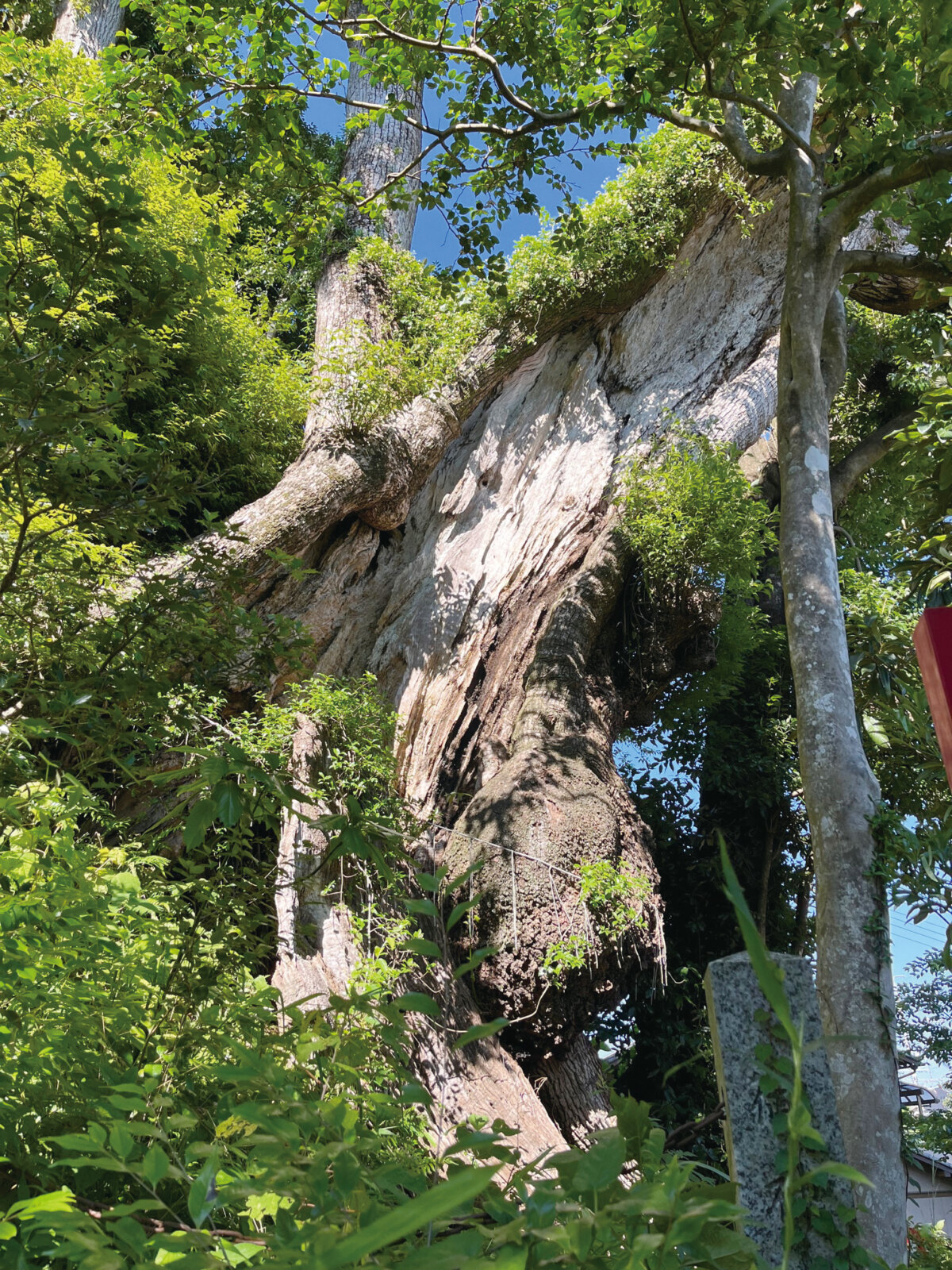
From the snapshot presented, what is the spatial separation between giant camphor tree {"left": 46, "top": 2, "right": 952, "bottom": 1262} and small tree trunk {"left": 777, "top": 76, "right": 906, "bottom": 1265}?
1 centimetres

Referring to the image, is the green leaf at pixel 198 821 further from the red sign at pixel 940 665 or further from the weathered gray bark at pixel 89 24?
the weathered gray bark at pixel 89 24

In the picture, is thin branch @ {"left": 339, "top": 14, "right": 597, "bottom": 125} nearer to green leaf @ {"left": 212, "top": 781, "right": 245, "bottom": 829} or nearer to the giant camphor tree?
the giant camphor tree

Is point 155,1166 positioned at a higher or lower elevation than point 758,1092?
higher

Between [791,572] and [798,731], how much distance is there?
2.87 ft

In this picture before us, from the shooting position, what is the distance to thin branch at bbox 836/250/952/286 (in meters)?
5.33

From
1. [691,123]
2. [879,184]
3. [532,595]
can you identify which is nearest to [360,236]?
[691,123]

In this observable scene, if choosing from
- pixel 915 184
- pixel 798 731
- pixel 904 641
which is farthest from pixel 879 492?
pixel 798 731

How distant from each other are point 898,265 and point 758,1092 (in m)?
5.37

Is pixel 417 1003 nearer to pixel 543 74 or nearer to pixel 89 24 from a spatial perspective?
pixel 543 74

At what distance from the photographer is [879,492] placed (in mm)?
11375

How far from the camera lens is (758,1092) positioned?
Answer: 68.2 inches

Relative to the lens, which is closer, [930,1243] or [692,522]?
[692,522]

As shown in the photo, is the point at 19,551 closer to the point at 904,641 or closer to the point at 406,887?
the point at 406,887

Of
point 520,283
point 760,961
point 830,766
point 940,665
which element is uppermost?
point 520,283
